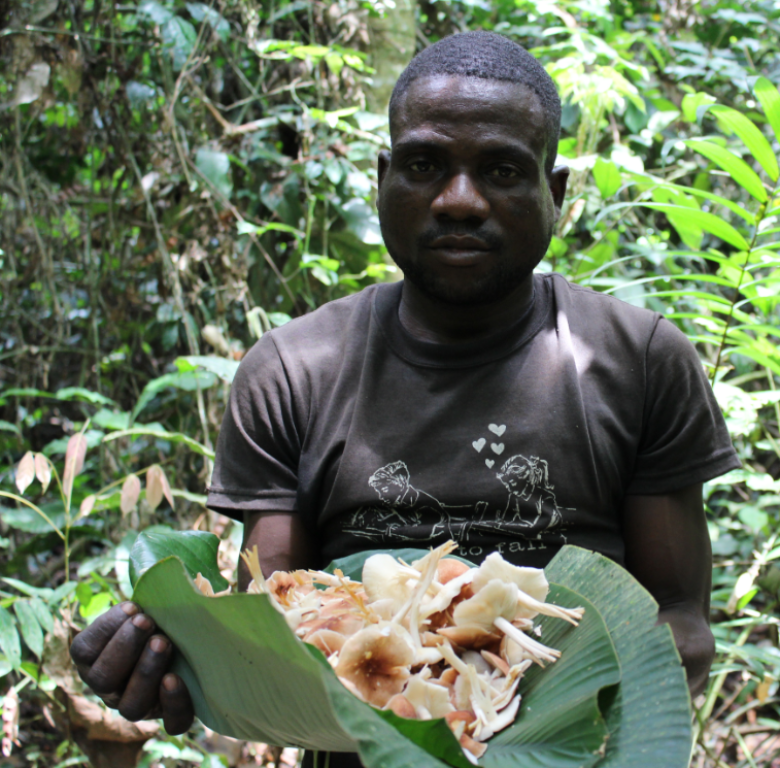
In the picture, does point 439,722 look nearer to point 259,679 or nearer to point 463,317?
point 259,679

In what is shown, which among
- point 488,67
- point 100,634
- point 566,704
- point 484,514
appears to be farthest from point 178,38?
point 566,704

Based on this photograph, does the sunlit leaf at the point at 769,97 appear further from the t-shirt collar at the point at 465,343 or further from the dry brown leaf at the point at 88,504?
the dry brown leaf at the point at 88,504

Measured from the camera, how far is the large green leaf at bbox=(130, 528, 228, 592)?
94 cm

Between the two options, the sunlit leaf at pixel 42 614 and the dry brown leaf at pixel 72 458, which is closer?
the sunlit leaf at pixel 42 614

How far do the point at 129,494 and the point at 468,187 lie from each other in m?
1.13

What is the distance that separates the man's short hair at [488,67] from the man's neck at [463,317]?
0.21 m

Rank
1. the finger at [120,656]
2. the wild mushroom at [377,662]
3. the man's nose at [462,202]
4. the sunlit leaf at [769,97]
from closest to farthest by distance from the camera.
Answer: the wild mushroom at [377,662] < the finger at [120,656] < the man's nose at [462,202] < the sunlit leaf at [769,97]

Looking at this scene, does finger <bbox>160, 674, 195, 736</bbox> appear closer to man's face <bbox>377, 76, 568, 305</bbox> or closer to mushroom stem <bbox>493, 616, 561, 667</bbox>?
mushroom stem <bbox>493, 616, 561, 667</bbox>

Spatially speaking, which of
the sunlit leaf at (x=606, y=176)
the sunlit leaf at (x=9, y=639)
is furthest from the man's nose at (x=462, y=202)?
the sunlit leaf at (x=9, y=639)

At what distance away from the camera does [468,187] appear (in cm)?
112

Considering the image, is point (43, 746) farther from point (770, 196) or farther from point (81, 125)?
point (770, 196)

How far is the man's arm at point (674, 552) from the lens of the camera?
1.17 m

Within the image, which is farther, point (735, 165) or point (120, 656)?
point (735, 165)

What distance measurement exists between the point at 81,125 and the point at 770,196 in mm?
2107
